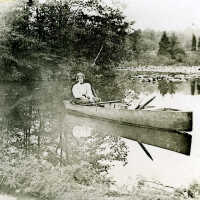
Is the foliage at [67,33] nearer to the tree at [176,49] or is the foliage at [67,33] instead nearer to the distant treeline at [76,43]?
the distant treeline at [76,43]

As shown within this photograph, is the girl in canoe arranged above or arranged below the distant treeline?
below

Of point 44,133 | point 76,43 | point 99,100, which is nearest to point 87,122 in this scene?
point 99,100

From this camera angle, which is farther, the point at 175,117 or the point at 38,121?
the point at 38,121

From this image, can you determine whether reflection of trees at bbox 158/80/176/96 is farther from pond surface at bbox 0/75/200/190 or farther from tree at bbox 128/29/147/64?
tree at bbox 128/29/147/64

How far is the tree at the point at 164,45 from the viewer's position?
160 cm

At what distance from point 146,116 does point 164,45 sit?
0.98 ft

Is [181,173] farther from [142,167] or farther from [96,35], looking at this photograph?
[96,35]

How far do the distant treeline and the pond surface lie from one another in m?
0.08

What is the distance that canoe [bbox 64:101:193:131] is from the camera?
1.53 meters

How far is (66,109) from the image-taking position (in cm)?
177

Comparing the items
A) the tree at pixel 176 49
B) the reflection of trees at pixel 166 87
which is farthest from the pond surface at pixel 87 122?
the tree at pixel 176 49

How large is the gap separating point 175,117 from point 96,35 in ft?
1.68

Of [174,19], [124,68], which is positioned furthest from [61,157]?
[174,19]

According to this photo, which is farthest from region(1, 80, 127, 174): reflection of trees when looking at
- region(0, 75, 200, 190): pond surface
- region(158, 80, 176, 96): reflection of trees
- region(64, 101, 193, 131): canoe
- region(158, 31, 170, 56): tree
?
region(158, 31, 170, 56): tree
